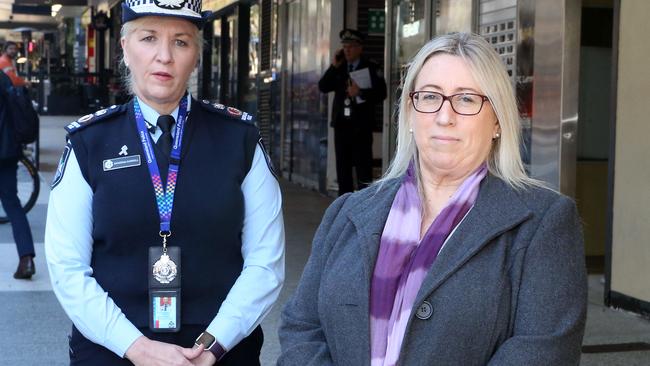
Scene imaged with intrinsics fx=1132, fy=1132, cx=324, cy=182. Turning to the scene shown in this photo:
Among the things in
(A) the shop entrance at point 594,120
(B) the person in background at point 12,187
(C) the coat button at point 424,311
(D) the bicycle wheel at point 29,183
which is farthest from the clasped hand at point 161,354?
(D) the bicycle wheel at point 29,183

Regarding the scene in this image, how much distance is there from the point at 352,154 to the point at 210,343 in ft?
29.5

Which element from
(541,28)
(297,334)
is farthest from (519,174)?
(541,28)

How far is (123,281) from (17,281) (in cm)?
556

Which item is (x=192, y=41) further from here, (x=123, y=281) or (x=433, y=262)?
(x=433, y=262)

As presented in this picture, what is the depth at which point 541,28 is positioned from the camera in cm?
789

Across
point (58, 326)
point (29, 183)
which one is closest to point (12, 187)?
point (58, 326)

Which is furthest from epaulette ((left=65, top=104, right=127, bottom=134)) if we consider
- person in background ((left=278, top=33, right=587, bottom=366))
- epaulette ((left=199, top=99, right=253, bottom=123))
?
person in background ((left=278, top=33, right=587, bottom=366))

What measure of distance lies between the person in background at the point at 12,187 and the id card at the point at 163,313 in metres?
5.39

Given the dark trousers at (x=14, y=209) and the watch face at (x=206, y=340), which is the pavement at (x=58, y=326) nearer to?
the dark trousers at (x=14, y=209)

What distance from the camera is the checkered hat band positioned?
9.75 ft

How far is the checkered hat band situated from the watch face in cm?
85

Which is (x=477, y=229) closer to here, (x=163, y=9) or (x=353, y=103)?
(x=163, y=9)

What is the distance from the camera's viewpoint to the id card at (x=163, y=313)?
9.62 feet

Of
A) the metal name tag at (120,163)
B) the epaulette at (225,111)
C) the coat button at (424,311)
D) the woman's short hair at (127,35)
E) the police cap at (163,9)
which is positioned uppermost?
the police cap at (163,9)
